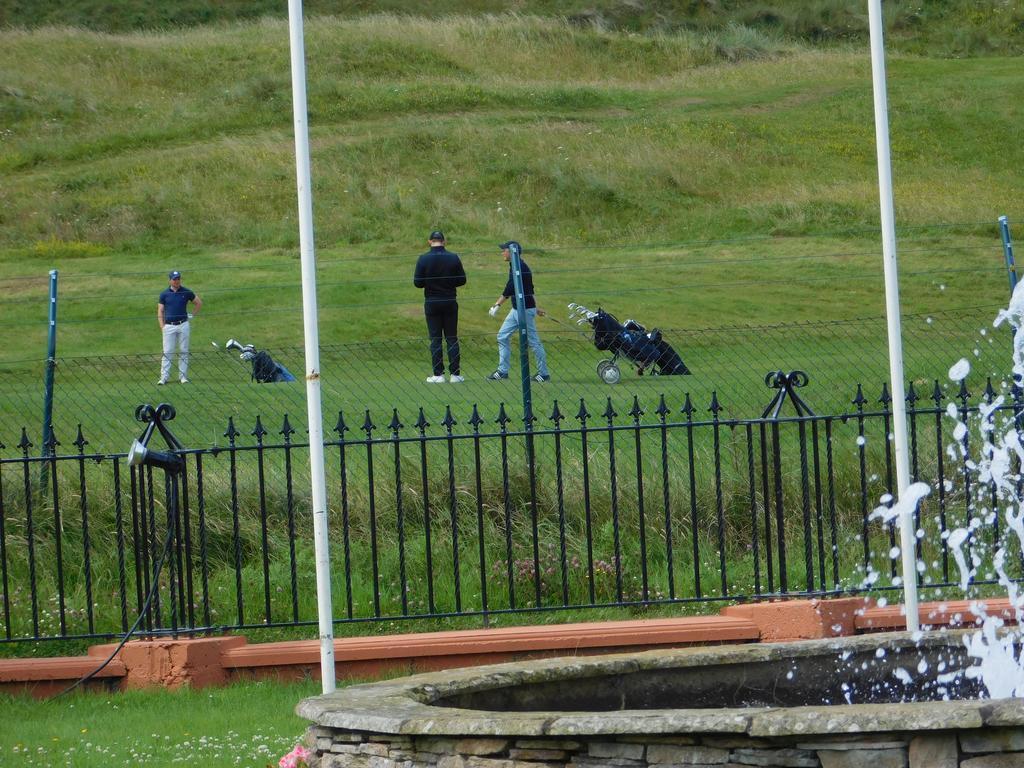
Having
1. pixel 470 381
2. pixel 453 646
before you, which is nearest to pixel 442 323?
pixel 470 381

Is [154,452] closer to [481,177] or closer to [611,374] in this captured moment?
[611,374]

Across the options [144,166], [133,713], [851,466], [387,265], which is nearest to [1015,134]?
[387,265]

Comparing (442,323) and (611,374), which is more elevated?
(442,323)

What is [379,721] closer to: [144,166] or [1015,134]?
[144,166]

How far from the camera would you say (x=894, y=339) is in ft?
21.9

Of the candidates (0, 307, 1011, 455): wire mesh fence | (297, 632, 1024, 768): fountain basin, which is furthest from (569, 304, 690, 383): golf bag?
(297, 632, 1024, 768): fountain basin

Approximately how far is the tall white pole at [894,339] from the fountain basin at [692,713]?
60 centimetres

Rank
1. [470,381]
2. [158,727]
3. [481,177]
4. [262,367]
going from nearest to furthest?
1. [158,727]
2. [470,381]
3. [262,367]
4. [481,177]

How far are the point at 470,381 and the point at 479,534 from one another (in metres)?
6.74

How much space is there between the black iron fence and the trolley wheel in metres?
4.67

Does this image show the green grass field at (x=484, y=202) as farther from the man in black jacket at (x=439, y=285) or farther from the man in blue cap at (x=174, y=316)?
the man in black jacket at (x=439, y=285)

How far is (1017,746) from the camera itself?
4.18 meters

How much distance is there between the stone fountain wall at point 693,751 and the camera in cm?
421

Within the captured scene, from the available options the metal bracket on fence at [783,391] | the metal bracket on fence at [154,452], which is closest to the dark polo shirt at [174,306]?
the metal bracket on fence at [154,452]
